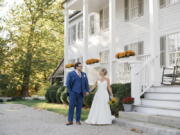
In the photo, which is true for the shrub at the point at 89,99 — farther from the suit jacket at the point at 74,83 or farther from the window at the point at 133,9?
the window at the point at 133,9

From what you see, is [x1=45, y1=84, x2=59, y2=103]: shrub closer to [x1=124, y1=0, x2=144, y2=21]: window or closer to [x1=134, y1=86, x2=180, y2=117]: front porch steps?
[x1=124, y1=0, x2=144, y2=21]: window

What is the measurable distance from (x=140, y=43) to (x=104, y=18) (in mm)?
4517

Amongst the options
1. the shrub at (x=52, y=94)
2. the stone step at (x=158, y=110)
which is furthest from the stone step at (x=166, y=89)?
the shrub at (x=52, y=94)

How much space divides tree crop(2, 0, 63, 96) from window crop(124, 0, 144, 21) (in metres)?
19.3

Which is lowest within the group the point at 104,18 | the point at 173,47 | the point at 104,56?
the point at 173,47

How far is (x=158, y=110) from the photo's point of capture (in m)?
9.37

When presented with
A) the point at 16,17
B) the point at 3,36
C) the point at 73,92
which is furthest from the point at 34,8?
the point at 73,92

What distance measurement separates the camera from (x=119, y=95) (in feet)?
37.5

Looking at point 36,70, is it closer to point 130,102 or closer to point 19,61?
point 19,61

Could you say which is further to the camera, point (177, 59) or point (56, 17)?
point (56, 17)

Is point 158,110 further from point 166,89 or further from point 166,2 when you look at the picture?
point 166,2

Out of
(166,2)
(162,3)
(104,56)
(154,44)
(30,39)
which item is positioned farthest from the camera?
(30,39)

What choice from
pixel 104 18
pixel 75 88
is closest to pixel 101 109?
pixel 75 88

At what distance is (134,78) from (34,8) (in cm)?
2787
